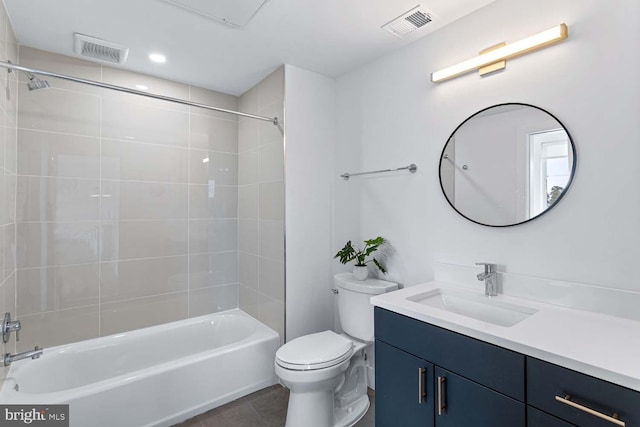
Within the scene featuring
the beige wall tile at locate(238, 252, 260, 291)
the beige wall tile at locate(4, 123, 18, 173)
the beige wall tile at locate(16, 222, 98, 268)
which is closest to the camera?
the beige wall tile at locate(4, 123, 18, 173)

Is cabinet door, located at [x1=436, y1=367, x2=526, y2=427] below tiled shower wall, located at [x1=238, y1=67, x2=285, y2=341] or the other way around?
below

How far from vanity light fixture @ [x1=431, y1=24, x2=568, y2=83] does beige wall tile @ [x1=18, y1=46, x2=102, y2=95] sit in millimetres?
2357

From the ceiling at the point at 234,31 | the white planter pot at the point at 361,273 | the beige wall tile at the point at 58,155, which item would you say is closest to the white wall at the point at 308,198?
the ceiling at the point at 234,31

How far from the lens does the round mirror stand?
4.49ft

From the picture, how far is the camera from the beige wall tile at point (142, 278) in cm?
232

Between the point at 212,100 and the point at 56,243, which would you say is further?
the point at 212,100

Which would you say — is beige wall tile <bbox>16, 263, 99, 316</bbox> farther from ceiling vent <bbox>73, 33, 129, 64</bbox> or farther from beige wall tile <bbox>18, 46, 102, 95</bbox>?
ceiling vent <bbox>73, 33, 129, 64</bbox>

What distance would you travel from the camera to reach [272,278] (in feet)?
8.01

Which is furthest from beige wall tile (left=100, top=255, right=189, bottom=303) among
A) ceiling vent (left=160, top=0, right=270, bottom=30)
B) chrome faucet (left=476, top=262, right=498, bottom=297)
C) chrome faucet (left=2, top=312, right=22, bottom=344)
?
chrome faucet (left=476, top=262, right=498, bottom=297)

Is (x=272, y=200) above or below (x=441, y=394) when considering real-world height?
above

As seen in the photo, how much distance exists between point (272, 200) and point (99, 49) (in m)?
1.50

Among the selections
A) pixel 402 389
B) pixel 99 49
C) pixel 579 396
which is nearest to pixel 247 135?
pixel 99 49

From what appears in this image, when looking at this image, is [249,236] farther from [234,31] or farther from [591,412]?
[591,412]

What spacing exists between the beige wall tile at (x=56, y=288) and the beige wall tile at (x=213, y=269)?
27.0 inches
